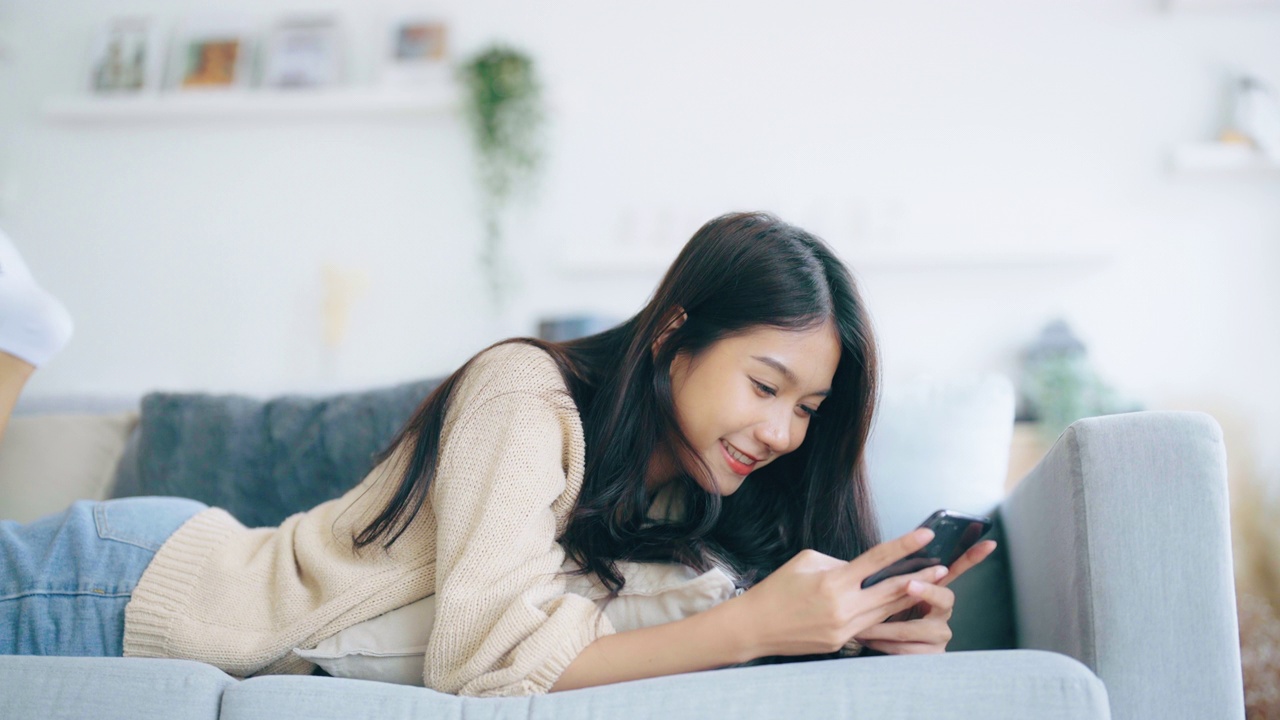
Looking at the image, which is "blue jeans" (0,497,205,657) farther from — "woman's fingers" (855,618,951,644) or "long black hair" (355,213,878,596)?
"woman's fingers" (855,618,951,644)

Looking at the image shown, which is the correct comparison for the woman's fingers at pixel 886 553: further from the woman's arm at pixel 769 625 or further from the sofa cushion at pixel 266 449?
the sofa cushion at pixel 266 449

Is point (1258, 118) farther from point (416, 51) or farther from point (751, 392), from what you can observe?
point (416, 51)

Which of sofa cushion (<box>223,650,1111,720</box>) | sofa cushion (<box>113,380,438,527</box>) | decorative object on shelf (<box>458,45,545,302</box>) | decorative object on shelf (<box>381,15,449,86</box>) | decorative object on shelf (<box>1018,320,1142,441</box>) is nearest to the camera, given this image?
sofa cushion (<box>223,650,1111,720</box>)

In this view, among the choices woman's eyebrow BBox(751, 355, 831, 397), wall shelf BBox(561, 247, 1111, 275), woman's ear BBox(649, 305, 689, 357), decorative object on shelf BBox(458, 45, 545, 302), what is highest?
decorative object on shelf BBox(458, 45, 545, 302)

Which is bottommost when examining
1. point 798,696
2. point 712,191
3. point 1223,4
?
point 798,696

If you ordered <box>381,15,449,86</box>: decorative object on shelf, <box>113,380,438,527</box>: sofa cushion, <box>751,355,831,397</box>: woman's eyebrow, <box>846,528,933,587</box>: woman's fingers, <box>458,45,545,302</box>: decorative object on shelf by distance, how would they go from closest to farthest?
1. <box>846,528,933,587</box>: woman's fingers
2. <box>751,355,831,397</box>: woman's eyebrow
3. <box>113,380,438,527</box>: sofa cushion
4. <box>458,45,545,302</box>: decorative object on shelf
5. <box>381,15,449,86</box>: decorative object on shelf

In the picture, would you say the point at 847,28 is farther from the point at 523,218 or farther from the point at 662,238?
the point at 523,218

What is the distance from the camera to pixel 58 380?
3.29m

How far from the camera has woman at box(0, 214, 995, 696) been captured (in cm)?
102

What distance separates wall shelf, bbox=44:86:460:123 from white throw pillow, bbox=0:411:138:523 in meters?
1.58

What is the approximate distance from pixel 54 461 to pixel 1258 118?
3.04 m

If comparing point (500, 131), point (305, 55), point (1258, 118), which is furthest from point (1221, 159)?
point (305, 55)

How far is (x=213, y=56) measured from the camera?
3248 millimetres

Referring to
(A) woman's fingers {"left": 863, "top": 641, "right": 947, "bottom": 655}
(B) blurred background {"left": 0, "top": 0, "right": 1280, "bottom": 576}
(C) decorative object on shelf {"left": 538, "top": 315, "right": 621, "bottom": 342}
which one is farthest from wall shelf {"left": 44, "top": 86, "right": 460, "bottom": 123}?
(A) woman's fingers {"left": 863, "top": 641, "right": 947, "bottom": 655}
